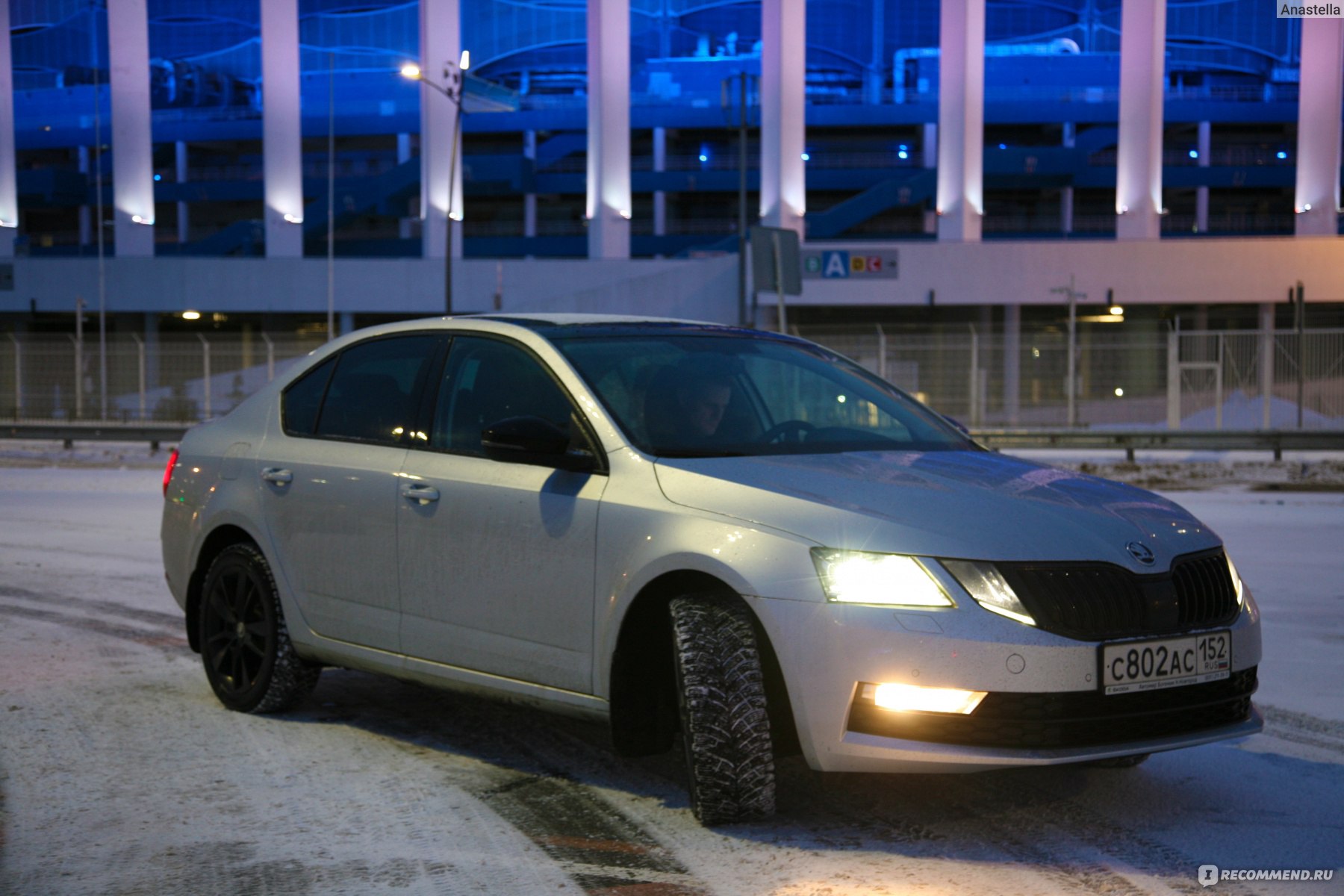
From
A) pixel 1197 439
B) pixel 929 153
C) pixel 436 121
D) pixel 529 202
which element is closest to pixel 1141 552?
pixel 1197 439

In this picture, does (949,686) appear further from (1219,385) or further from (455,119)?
(455,119)

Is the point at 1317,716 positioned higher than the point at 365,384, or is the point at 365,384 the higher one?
the point at 365,384

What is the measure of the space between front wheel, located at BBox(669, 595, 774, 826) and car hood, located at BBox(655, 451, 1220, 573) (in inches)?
13.0

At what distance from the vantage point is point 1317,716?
18.6 feet

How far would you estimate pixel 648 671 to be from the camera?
4.53m

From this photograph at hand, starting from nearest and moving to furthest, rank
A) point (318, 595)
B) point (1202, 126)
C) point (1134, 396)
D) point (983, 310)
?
point (318, 595) < point (1134, 396) < point (983, 310) < point (1202, 126)

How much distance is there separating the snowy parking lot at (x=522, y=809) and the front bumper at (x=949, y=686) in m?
0.31

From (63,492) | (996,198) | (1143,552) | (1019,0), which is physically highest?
(1019,0)

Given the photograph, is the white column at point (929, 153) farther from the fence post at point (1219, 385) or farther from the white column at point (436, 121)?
the fence post at point (1219, 385)

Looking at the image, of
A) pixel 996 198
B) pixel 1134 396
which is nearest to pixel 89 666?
pixel 1134 396

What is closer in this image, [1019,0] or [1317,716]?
[1317,716]

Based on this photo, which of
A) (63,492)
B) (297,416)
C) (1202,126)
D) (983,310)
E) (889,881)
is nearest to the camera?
(889,881)

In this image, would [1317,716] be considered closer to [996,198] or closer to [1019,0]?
[996,198]

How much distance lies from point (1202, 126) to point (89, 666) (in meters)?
66.7
